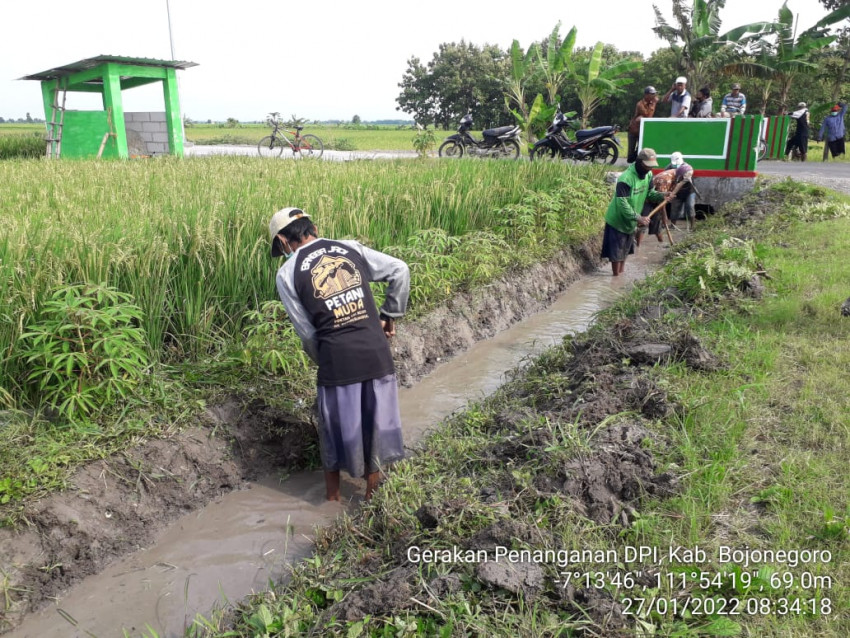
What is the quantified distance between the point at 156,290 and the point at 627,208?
192 inches

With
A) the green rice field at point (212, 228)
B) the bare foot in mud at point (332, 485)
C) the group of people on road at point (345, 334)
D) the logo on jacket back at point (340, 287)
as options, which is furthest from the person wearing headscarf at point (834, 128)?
the bare foot in mud at point (332, 485)

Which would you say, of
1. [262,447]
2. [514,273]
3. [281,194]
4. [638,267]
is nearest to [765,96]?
[638,267]

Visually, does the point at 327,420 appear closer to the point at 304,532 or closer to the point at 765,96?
Answer: the point at 304,532

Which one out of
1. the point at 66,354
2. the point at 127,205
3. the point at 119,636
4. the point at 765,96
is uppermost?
the point at 765,96

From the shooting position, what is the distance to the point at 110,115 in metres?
12.9

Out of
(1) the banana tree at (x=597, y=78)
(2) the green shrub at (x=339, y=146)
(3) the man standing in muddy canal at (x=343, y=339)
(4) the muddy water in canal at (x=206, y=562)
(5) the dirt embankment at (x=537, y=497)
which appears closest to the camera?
(5) the dirt embankment at (x=537, y=497)

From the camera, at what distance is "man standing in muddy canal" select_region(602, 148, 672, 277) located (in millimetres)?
6504

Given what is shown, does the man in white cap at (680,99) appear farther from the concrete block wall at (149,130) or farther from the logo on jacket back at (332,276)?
the concrete block wall at (149,130)

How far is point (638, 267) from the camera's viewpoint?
308 inches

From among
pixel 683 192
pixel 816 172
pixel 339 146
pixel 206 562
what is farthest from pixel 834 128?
pixel 206 562

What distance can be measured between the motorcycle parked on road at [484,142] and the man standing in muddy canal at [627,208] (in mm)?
8080

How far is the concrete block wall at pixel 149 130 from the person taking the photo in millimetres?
14695

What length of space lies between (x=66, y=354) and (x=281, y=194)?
3.02m

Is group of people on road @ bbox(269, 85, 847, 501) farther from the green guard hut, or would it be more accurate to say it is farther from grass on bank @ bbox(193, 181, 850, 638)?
the green guard hut
